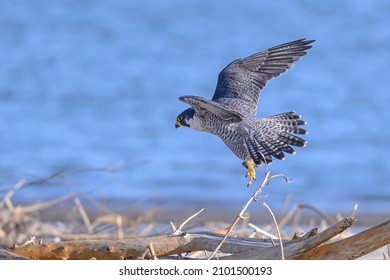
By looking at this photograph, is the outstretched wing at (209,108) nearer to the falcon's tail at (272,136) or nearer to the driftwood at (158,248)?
the falcon's tail at (272,136)

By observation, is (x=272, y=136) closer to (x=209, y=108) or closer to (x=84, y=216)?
(x=209, y=108)

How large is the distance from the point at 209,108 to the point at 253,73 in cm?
113

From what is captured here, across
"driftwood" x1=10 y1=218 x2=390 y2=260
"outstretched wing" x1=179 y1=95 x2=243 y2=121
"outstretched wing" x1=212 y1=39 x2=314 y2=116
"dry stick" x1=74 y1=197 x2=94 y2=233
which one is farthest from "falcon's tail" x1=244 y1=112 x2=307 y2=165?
"dry stick" x1=74 y1=197 x2=94 y2=233

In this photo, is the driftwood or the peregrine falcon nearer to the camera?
the driftwood

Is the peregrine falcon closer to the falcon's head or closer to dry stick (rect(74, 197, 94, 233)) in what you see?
the falcon's head

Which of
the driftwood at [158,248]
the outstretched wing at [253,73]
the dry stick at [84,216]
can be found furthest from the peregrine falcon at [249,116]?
the dry stick at [84,216]

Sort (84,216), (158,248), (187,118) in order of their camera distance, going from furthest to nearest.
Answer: (84,216) < (187,118) < (158,248)

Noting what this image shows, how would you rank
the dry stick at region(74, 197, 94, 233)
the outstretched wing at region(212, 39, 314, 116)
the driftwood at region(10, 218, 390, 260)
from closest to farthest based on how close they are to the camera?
the driftwood at region(10, 218, 390, 260) → the outstretched wing at region(212, 39, 314, 116) → the dry stick at region(74, 197, 94, 233)

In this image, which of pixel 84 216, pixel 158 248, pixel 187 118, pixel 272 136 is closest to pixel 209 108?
pixel 272 136

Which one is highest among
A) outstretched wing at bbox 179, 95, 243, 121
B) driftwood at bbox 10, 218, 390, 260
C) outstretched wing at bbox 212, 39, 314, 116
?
outstretched wing at bbox 212, 39, 314, 116

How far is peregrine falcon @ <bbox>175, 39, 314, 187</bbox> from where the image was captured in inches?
215

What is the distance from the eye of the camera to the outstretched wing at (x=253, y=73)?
6.26m

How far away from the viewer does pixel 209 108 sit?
18.1ft
